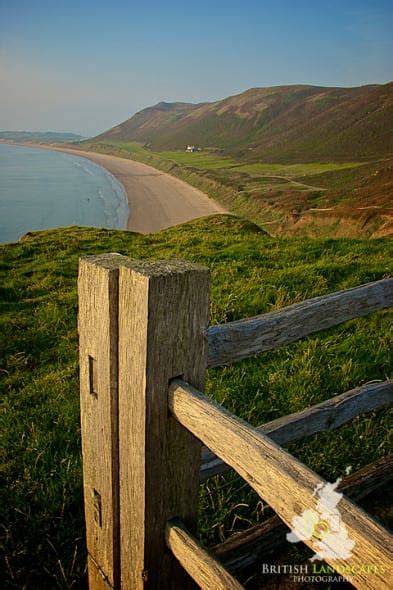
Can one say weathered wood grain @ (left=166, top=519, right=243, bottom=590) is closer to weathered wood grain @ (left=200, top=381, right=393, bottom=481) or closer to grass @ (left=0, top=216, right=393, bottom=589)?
weathered wood grain @ (left=200, top=381, right=393, bottom=481)

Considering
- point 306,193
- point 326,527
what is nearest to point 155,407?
point 326,527

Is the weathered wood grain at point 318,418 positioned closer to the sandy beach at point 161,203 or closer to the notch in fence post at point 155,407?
the notch in fence post at point 155,407

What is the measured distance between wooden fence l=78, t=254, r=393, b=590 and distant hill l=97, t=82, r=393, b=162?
67.5 meters

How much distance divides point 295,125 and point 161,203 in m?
78.7

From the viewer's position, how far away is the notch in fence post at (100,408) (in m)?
1.45

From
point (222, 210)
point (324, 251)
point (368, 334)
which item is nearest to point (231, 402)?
point (368, 334)

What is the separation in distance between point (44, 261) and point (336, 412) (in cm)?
899

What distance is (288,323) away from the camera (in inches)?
84.8

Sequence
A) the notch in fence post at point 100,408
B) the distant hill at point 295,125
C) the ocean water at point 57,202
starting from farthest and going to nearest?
the distant hill at point 295,125 → the ocean water at point 57,202 → the notch in fence post at point 100,408

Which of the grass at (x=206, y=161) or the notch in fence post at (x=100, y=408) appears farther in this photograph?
the grass at (x=206, y=161)

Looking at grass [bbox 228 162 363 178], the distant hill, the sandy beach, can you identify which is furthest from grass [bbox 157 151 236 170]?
the sandy beach

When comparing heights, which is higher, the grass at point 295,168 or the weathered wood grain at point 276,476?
the grass at point 295,168

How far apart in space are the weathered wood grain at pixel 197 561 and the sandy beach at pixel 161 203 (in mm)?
33992

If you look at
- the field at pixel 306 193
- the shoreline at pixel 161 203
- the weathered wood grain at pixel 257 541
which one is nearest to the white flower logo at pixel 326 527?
the weathered wood grain at pixel 257 541
